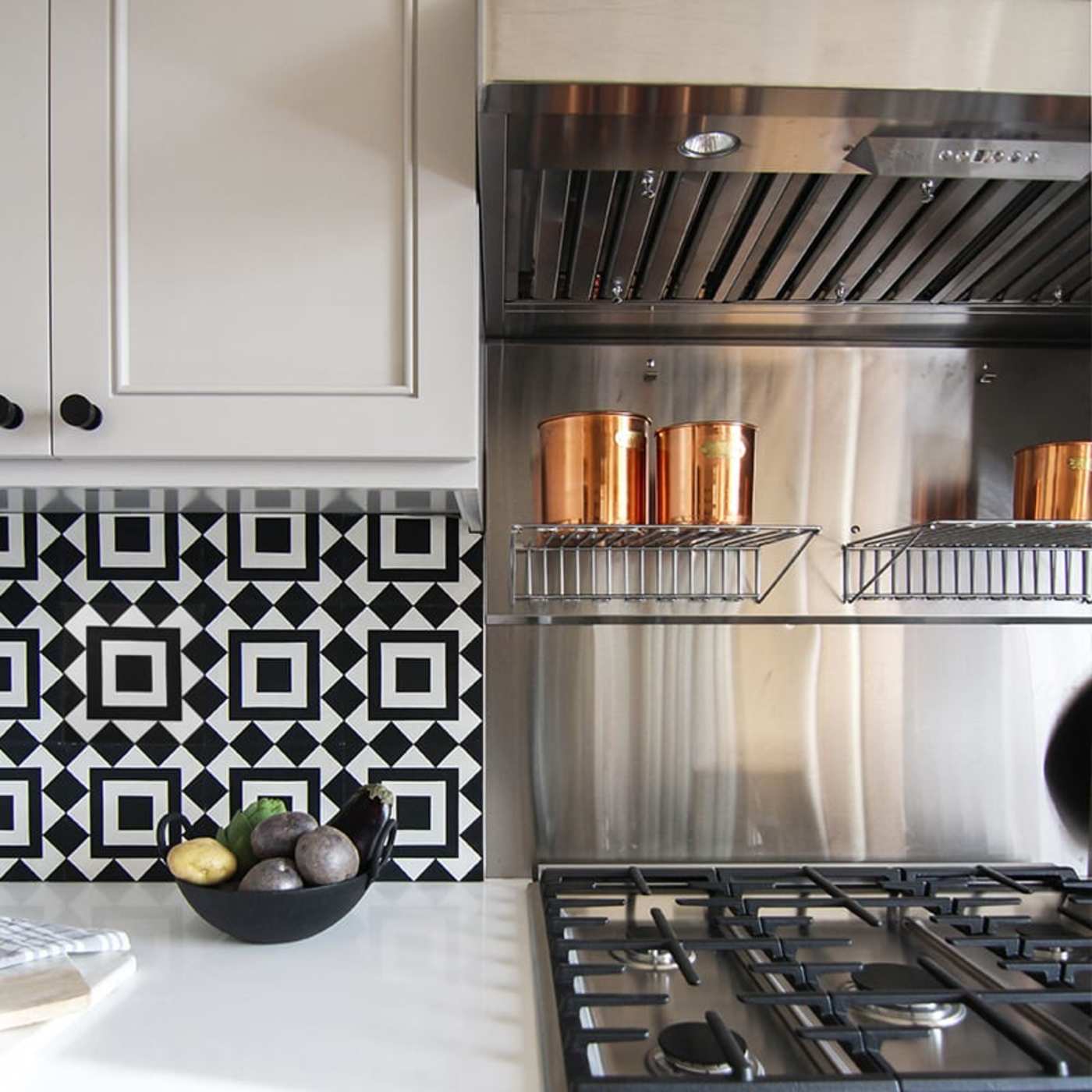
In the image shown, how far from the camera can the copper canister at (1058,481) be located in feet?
3.91

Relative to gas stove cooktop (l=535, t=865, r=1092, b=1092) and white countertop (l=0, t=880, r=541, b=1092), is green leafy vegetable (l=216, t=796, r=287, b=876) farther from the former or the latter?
gas stove cooktop (l=535, t=865, r=1092, b=1092)

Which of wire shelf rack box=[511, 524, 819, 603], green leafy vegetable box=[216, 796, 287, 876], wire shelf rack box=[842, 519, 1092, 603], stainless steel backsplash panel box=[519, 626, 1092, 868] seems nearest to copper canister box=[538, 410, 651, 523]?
wire shelf rack box=[511, 524, 819, 603]

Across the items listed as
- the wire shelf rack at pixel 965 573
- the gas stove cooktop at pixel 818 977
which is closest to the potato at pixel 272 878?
the gas stove cooktop at pixel 818 977

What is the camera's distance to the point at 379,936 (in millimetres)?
1113

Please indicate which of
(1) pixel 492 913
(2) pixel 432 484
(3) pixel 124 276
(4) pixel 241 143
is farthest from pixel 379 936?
(4) pixel 241 143

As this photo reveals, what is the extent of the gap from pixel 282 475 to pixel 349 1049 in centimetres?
55

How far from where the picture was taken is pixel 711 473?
1.14 metres

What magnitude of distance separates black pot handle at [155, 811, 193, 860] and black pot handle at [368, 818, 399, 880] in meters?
0.25

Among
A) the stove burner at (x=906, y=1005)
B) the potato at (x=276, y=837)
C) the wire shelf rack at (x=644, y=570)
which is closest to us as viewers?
the stove burner at (x=906, y=1005)

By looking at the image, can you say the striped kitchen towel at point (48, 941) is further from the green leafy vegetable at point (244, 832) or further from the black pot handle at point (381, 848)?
the black pot handle at point (381, 848)

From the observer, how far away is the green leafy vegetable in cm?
111

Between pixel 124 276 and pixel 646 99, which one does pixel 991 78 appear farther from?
pixel 124 276

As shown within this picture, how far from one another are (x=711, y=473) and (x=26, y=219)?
2.57 ft

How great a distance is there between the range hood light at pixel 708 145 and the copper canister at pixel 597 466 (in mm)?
307
